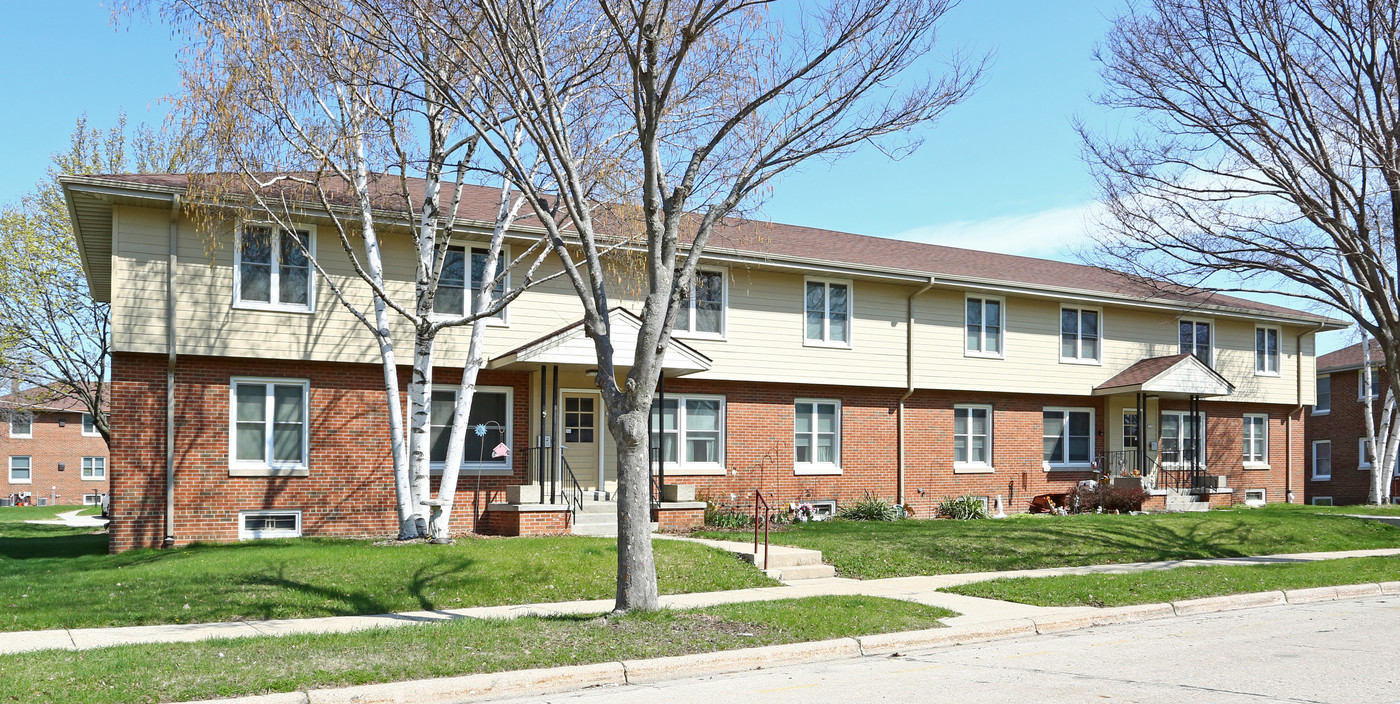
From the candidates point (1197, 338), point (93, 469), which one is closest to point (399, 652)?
point (1197, 338)

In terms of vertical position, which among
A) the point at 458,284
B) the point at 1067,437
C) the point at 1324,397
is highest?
the point at 458,284

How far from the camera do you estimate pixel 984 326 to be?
26094 mm

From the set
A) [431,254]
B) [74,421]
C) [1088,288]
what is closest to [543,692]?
[431,254]

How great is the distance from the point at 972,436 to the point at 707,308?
26.5ft

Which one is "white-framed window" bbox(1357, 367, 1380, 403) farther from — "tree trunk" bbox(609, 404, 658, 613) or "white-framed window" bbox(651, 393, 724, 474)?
"tree trunk" bbox(609, 404, 658, 613)

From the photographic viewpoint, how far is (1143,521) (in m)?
21.8

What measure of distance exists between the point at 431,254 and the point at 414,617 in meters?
6.83

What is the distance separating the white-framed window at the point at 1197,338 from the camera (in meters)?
29.7

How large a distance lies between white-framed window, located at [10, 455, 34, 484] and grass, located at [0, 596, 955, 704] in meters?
52.3

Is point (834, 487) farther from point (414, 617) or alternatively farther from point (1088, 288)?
point (414, 617)

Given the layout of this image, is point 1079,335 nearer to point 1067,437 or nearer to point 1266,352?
point 1067,437

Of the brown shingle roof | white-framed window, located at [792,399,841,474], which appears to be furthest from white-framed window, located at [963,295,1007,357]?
white-framed window, located at [792,399,841,474]

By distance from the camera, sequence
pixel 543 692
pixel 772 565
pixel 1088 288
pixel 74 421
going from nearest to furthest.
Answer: pixel 543 692 < pixel 772 565 < pixel 1088 288 < pixel 74 421

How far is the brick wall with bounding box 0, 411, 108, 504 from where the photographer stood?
53.0m
